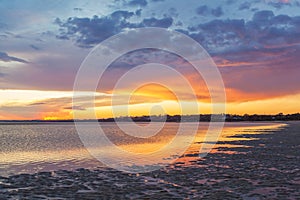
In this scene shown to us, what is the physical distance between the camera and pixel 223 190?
53.8ft

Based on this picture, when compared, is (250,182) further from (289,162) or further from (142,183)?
(289,162)

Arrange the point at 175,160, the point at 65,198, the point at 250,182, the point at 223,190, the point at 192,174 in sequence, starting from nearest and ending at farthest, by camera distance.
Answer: the point at 65,198 < the point at 223,190 < the point at 250,182 < the point at 192,174 < the point at 175,160

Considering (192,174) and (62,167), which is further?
(62,167)

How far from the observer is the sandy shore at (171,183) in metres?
15.5

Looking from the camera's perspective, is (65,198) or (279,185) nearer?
(65,198)

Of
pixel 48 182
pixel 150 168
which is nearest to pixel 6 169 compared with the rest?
pixel 48 182

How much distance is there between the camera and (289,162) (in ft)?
83.6

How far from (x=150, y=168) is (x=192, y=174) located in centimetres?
391

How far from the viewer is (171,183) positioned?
18.4 metres

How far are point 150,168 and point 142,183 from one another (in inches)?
218

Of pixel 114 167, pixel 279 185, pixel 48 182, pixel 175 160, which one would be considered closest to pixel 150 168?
pixel 114 167

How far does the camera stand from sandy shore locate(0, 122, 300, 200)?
15.5 m

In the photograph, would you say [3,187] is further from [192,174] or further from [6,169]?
[192,174]

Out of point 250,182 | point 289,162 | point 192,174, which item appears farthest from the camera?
point 289,162
